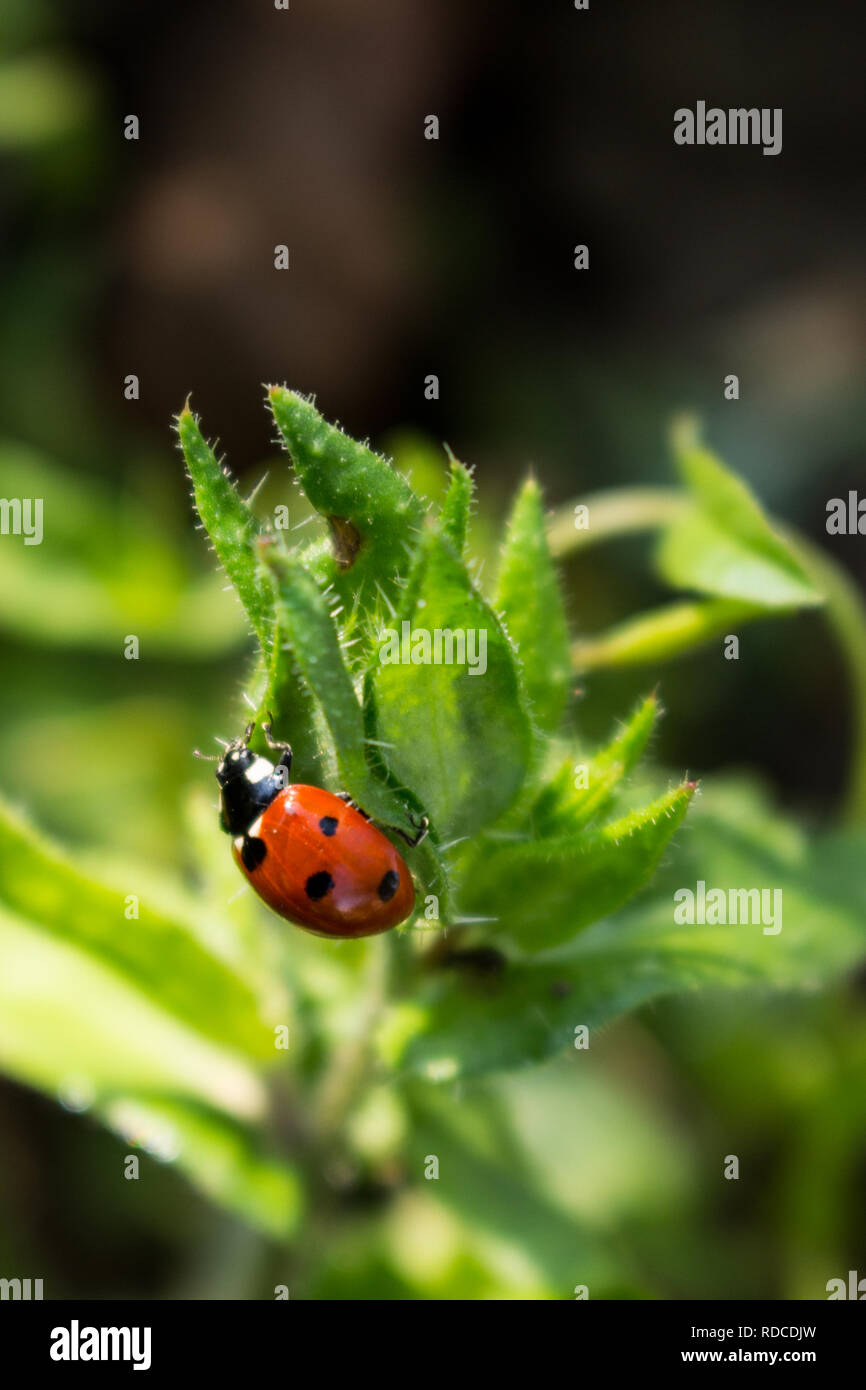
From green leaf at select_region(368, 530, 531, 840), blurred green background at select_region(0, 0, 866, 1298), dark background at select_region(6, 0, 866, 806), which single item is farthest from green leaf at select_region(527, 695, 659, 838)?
dark background at select_region(6, 0, 866, 806)

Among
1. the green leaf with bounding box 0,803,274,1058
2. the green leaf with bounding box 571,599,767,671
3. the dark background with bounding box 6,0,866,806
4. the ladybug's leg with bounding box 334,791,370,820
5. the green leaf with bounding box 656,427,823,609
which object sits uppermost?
the dark background with bounding box 6,0,866,806

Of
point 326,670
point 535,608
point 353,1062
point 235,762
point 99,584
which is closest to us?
point 326,670

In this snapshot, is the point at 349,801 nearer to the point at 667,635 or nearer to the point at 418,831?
the point at 418,831

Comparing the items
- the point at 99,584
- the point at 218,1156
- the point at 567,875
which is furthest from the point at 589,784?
the point at 99,584

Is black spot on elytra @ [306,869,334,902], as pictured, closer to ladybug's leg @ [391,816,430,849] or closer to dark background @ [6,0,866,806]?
ladybug's leg @ [391,816,430,849]

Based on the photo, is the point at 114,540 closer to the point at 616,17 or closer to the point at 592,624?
the point at 592,624

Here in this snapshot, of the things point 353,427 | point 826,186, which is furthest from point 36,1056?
point 826,186

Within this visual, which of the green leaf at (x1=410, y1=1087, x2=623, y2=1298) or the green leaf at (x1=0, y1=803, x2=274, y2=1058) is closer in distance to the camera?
the green leaf at (x1=0, y1=803, x2=274, y2=1058)
